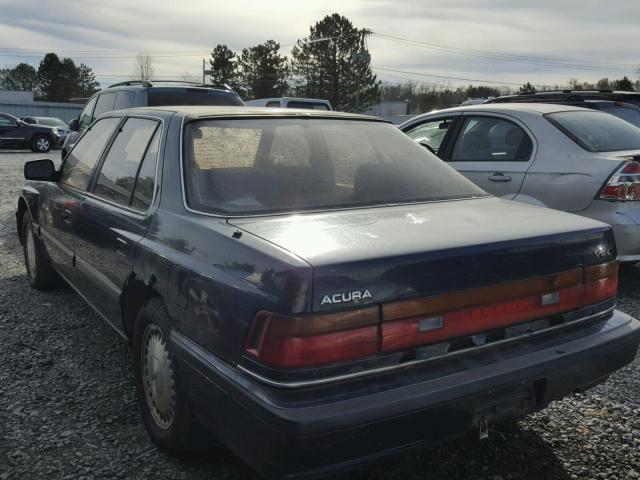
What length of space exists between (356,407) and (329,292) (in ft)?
1.19

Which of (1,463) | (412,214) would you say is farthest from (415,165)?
(1,463)

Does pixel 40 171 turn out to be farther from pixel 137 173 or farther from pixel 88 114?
pixel 88 114

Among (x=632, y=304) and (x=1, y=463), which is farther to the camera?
(x=632, y=304)

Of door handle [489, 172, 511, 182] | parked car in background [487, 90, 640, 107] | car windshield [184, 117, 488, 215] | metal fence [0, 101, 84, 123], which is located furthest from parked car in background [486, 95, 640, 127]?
metal fence [0, 101, 84, 123]

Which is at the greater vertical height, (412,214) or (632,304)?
(412,214)

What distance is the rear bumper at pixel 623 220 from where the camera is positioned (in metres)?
4.56

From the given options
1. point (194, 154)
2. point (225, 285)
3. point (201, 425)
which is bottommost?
point (201, 425)

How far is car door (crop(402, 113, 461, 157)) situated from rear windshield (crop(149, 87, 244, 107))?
8.57 ft

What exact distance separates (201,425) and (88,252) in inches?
60.7

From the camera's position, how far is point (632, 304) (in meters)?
4.73

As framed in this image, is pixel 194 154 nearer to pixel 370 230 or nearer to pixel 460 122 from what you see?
pixel 370 230

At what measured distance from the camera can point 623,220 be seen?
15.0 ft

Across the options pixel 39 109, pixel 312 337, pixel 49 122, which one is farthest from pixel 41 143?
pixel 39 109

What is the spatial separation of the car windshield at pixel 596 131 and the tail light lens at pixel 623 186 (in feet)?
1.09
